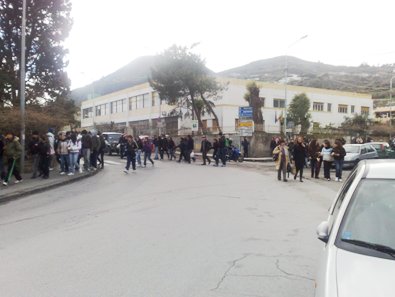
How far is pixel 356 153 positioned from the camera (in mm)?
26062

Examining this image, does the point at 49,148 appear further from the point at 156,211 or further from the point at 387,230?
A: the point at 387,230

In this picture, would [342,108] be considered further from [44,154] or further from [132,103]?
[44,154]

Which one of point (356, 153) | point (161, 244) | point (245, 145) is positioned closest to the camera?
point (161, 244)

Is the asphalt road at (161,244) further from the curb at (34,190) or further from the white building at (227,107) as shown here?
the white building at (227,107)

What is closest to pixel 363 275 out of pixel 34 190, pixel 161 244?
pixel 161 244

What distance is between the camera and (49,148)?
1677cm

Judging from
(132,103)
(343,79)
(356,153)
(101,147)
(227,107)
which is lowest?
(356,153)

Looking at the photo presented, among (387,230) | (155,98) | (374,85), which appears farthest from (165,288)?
(374,85)

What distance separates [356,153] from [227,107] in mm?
29427

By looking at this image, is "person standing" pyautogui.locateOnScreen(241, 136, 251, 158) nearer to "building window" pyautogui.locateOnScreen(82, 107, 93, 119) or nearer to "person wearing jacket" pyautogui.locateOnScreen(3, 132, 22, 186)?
"person wearing jacket" pyautogui.locateOnScreen(3, 132, 22, 186)

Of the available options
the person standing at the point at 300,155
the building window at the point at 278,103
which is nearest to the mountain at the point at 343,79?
the building window at the point at 278,103

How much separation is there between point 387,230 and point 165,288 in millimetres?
2486

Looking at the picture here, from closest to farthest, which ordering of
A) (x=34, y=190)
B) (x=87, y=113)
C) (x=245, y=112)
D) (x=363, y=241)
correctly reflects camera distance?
1. (x=363, y=241)
2. (x=34, y=190)
3. (x=245, y=112)
4. (x=87, y=113)

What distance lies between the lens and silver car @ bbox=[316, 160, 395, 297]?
2.79 m
